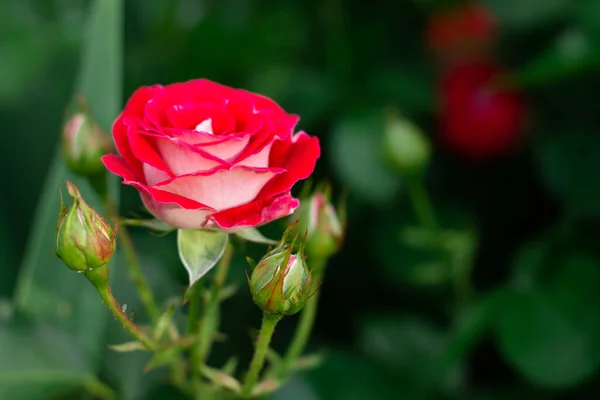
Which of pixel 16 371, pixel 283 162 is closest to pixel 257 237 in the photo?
pixel 283 162

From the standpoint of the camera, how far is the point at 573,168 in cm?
77

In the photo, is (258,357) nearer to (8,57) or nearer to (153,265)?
(153,265)

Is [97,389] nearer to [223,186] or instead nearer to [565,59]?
[223,186]

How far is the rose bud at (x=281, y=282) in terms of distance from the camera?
1.29 ft

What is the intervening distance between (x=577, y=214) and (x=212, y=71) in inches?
16.6

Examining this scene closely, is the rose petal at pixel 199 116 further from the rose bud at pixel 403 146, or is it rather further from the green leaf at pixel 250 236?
the rose bud at pixel 403 146

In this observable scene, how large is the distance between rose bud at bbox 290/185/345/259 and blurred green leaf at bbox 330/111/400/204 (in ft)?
0.92

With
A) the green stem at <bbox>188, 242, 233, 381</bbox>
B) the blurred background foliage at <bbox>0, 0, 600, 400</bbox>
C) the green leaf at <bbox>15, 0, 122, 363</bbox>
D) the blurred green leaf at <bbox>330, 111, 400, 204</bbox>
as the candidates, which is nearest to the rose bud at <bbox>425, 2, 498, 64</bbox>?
the blurred background foliage at <bbox>0, 0, 600, 400</bbox>

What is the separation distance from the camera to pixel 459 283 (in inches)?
30.0

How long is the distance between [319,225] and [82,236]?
0.17m

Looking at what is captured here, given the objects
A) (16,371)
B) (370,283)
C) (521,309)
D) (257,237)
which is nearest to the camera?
(257,237)

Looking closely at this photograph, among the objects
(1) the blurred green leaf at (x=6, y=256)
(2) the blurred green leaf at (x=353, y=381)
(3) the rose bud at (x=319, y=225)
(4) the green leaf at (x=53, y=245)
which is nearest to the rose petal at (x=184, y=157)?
(3) the rose bud at (x=319, y=225)

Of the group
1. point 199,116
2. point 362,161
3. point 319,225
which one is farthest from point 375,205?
point 199,116

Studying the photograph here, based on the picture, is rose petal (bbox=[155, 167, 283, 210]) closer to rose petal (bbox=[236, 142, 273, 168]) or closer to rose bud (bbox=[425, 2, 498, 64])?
rose petal (bbox=[236, 142, 273, 168])
